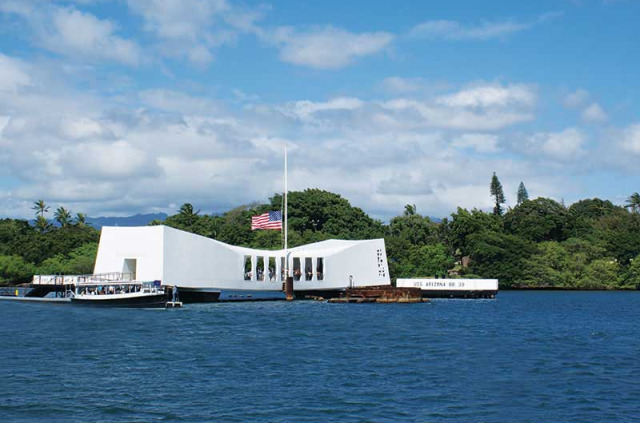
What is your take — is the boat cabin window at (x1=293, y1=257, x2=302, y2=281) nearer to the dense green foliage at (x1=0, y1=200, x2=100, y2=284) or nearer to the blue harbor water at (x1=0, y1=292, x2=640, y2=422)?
the blue harbor water at (x1=0, y1=292, x2=640, y2=422)

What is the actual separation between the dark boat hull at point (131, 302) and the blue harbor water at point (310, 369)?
→ 4.23 meters

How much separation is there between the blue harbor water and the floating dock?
19705mm

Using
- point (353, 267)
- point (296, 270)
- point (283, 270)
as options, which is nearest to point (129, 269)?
point (283, 270)

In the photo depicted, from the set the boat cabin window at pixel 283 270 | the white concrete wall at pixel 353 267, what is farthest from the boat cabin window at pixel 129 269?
the white concrete wall at pixel 353 267

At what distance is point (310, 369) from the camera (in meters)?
29.4

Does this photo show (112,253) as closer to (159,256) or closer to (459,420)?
(159,256)

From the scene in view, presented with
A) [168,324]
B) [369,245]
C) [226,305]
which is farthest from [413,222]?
[168,324]

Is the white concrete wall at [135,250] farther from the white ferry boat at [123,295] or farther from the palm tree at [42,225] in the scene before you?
the palm tree at [42,225]

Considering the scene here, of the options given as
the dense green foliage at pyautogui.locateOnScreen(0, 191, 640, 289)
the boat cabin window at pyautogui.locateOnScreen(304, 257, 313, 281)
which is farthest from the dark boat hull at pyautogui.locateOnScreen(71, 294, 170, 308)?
the dense green foliage at pyautogui.locateOnScreen(0, 191, 640, 289)

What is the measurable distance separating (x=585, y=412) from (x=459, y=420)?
4148 millimetres

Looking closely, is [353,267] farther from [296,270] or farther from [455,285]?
[455,285]

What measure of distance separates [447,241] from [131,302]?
80.8 metres

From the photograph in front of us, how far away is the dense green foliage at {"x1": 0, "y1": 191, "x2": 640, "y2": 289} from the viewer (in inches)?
4267

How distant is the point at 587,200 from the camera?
16612 cm
